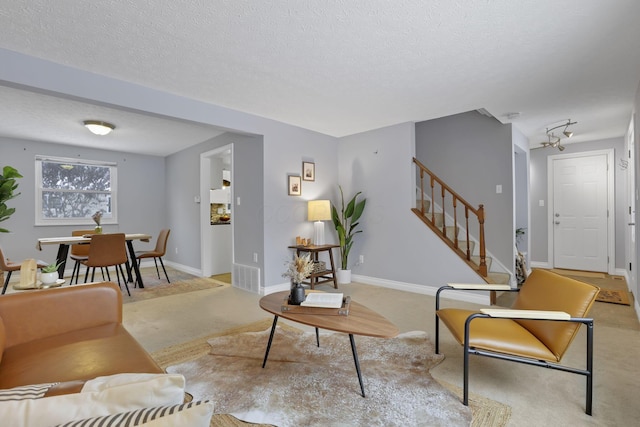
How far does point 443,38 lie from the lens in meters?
2.21

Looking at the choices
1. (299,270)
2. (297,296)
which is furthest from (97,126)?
(297,296)

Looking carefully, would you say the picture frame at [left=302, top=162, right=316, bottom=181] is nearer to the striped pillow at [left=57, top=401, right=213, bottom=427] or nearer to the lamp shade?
the lamp shade

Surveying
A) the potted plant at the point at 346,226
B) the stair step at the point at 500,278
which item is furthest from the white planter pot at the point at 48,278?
the stair step at the point at 500,278

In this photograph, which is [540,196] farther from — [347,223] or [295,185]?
[295,185]

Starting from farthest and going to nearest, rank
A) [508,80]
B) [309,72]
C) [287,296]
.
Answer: [508,80] < [309,72] < [287,296]

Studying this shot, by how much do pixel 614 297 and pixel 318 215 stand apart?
12.1 ft

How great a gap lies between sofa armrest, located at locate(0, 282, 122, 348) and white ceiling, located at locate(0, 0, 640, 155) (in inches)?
64.3

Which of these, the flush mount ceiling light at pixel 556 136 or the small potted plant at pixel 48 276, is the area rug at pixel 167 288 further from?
the flush mount ceiling light at pixel 556 136

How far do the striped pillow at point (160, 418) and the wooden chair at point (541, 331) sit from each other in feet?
4.91

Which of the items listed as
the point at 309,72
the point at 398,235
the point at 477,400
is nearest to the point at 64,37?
the point at 309,72

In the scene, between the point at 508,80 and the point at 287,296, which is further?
the point at 508,80

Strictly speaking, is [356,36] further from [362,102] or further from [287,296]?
[287,296]

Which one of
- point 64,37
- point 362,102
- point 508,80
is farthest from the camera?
point 362,102

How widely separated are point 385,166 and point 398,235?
99cm
